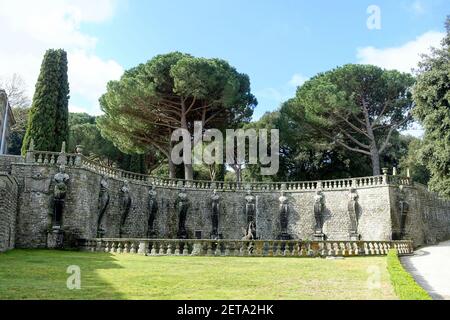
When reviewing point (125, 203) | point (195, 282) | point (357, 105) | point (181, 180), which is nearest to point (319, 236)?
point (181, 180)

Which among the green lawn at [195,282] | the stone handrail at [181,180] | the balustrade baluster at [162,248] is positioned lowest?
the green lawn at [195,282]

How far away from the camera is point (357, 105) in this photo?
41.9m

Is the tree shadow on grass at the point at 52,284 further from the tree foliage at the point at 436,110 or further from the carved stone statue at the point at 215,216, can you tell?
the carved stone statue at the point at 215,216

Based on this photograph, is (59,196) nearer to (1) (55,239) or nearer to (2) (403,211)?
(1) (55,239)

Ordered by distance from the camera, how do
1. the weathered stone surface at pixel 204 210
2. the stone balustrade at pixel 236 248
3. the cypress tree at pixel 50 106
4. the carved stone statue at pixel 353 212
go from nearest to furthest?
the stone balustrade at pixel 236 248
the weathered stone surface at pixel 204 210
the cypress tree at pixel 50 106
the carved stone statue at pixel 353 212

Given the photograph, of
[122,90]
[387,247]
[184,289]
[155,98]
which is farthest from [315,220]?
[184,289]

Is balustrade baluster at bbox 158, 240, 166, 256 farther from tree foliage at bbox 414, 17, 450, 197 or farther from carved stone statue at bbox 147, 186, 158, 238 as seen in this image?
tree foliage at bbox 414, 17, 450, 197

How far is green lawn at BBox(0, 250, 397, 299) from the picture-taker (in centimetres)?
913

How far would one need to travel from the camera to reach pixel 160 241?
21172 millimetres

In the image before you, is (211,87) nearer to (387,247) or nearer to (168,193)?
(168,193)

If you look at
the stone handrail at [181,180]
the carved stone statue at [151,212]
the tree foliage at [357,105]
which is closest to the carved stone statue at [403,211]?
the stone handrail at [181,180]

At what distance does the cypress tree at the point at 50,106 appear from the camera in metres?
32.8

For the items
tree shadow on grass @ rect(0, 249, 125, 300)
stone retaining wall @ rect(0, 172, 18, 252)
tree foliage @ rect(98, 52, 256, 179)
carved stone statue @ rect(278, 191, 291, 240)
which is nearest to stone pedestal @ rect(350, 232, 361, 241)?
carved stone statue @ rect(278, 191, 291, 240)

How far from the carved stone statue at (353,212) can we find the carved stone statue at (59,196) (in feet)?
70.3
